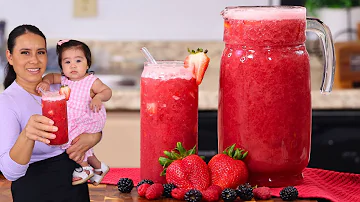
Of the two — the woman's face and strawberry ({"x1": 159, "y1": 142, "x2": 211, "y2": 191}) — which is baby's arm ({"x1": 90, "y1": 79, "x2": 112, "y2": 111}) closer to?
the woman's face

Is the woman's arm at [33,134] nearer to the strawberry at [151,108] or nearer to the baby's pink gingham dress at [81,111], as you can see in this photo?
the baby's pink gingham dress at [81,111]

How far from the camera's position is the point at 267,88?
1074 millimetres

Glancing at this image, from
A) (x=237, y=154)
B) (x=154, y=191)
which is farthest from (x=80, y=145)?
(x=237, y=154)

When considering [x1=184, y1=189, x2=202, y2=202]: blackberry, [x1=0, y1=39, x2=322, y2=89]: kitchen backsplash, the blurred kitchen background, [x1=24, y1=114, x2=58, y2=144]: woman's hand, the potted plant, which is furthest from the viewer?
[x1=0, y1=39, x2=322, y2=89]: kitchen backsplash

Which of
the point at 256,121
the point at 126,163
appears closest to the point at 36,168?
the point at 256,121

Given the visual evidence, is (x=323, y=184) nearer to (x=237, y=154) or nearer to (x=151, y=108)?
(x=237, y=154)

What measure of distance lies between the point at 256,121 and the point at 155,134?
0.17m

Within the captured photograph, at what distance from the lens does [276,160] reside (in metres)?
1.09

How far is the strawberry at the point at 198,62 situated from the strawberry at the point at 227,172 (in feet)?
0.44

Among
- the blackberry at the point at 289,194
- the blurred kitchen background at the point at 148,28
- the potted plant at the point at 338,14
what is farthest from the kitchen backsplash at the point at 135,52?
the blackberry at the point at 289,194

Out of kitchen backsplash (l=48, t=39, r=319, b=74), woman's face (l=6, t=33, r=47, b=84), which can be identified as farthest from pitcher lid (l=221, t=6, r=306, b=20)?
kitchen backsplash (l=48, t=39, r=319, b=74)

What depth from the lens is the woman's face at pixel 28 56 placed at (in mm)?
733

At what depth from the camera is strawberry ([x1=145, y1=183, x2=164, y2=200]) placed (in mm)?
972

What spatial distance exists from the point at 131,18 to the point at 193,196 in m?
2.37
